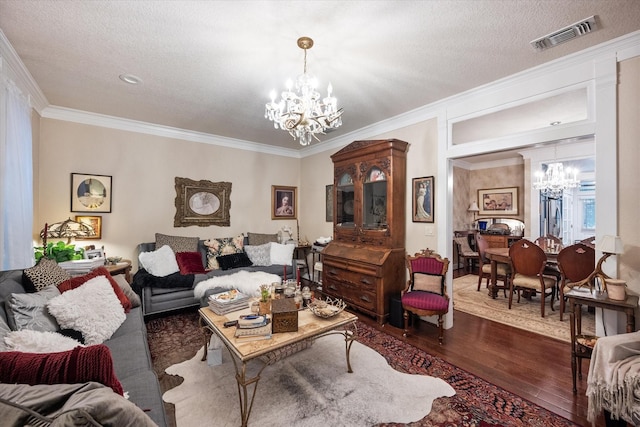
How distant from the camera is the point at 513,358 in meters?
2.64

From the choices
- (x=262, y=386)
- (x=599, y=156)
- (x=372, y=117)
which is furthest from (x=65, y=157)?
(x=599, y=156)

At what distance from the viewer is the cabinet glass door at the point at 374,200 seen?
12.2ft

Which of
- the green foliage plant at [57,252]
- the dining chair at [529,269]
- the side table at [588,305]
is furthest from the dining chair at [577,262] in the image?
the green foliage plant at [57,252]

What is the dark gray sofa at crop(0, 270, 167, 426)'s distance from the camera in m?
1.38

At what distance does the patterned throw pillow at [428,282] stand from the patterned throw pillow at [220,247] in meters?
2.91

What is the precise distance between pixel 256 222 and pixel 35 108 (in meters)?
3.35

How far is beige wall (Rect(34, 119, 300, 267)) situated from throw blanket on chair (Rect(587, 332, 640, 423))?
15.7 ft

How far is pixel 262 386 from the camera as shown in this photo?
2186mm

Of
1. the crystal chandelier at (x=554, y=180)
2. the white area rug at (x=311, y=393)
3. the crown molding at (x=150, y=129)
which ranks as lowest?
the white area rug at (x=311, y=393)

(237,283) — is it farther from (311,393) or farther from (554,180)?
(554,180)

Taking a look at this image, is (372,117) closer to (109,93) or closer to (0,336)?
(109,93)

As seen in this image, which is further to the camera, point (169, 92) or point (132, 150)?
point (132, 150)

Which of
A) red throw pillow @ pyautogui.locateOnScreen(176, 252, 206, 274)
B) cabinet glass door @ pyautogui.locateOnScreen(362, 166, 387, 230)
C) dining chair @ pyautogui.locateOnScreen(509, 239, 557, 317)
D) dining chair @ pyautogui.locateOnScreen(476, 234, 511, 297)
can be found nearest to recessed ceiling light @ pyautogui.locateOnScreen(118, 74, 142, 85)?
red throw pillow @ pyautogui.locateOnScreen(176, 252, 206, 274)

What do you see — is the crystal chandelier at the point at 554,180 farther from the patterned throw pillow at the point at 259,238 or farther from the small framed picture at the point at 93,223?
the small framed picture at the point at 93,223
